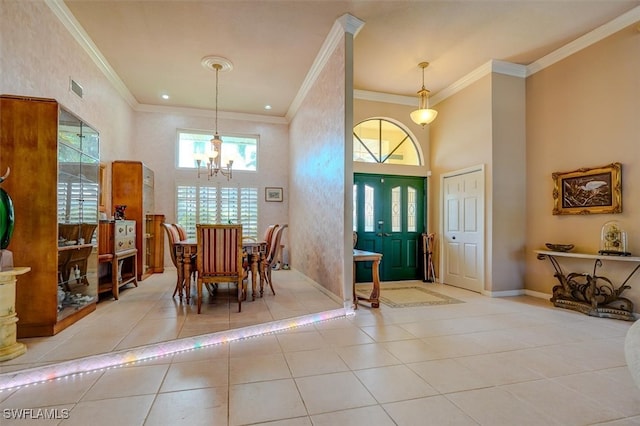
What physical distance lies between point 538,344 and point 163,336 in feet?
11.2

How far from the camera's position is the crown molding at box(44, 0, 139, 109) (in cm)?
350

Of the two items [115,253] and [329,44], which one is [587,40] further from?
[115,253]

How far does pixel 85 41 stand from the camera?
13.5ft

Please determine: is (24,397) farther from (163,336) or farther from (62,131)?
(62,131)

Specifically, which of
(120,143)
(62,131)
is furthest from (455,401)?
(120,143)

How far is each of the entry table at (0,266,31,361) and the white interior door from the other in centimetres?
557

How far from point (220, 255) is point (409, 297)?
2874mm

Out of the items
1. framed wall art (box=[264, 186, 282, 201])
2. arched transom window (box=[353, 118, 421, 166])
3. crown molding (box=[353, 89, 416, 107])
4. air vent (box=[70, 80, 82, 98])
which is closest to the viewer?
air vent (box=[70, 80, 82, 98])

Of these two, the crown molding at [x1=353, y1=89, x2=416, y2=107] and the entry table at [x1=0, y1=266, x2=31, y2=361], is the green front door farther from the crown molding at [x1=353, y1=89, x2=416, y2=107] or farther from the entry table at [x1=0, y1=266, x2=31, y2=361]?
the entry table at [x1=0, y1=266, x2=31, y2=361]

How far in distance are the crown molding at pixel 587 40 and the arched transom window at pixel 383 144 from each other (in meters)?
2.25

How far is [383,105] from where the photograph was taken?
600 cm

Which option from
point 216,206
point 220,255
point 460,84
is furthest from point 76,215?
point 460,84

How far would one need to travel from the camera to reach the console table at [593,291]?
11.9 ft

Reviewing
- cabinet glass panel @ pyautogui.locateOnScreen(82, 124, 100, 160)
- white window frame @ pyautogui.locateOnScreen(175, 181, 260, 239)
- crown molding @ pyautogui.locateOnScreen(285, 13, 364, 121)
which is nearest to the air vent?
cabinet glass panel @ pyautogui.locateOnScreen(82, 124, 100, 160)
